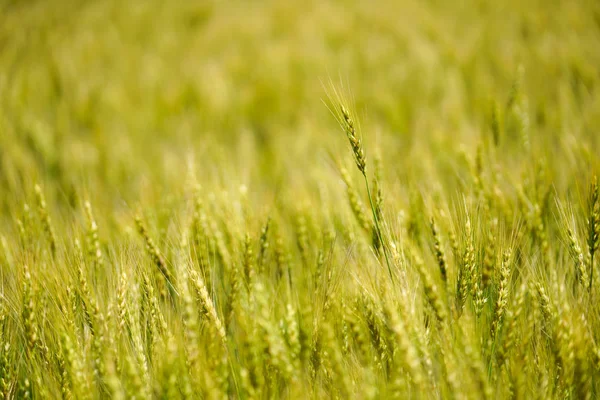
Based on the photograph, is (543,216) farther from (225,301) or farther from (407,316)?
(225,301)

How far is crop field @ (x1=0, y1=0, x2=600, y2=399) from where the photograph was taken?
719 millimetres

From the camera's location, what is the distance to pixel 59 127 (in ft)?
6.88

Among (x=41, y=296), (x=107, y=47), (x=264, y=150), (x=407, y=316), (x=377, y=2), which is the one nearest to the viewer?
(x=407, y=316)

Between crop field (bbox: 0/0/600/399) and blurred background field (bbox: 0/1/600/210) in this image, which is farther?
blurred background field (bbox: 0/1/600/210)

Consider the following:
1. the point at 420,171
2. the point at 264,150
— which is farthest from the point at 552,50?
the point at 264,150

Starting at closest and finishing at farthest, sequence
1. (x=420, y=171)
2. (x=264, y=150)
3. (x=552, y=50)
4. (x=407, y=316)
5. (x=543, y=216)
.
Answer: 1. (x=407, y=316)
2. (x=543, y=216)
3. (x=420, y=171)
4. (x=264, y=150)
5. (x=552, y=50)

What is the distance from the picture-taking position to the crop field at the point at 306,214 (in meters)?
0.72

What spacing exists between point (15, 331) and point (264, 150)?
141 cm

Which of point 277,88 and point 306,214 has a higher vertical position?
point 277,88

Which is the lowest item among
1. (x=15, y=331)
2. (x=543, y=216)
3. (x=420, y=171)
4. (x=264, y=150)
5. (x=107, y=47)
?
(x=15, y=331)

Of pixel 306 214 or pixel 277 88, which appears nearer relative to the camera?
pixel 306 214

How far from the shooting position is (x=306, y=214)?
1.20 metres

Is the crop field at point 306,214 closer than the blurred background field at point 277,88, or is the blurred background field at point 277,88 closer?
the crop field at point 306,214

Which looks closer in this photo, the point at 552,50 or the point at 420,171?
the point at 420,171
